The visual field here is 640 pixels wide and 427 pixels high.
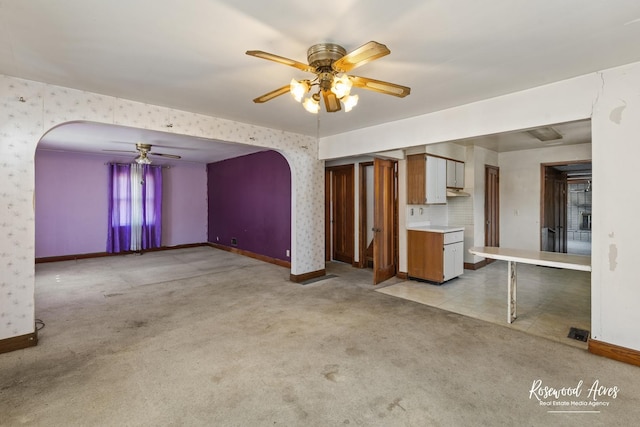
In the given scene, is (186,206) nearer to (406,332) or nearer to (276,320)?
(276,320)

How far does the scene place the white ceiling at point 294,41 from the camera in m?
1.79

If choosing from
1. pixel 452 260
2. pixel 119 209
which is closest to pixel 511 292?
pixel 452 260

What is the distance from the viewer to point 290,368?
2.47m

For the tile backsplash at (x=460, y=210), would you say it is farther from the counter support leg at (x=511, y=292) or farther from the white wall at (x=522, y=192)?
the counter support leg at (x=511, y=292)

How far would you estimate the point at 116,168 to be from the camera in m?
7.46

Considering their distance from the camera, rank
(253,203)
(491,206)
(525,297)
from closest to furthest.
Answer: (525,297), (491,206), (253,203)

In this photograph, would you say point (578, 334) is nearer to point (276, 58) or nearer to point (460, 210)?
point (460, 210)

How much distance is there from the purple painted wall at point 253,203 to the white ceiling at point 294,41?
3367 mm

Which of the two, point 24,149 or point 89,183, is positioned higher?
point 89,183

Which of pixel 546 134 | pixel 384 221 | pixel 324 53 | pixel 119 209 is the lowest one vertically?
pixel 384 221

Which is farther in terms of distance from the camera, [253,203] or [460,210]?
[253,203]

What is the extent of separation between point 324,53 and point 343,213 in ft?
15.8

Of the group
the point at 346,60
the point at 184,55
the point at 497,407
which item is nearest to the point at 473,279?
the point at 497,407

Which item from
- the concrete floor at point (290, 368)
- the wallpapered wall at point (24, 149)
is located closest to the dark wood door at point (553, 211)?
the concrete floor at point (290, 368)
